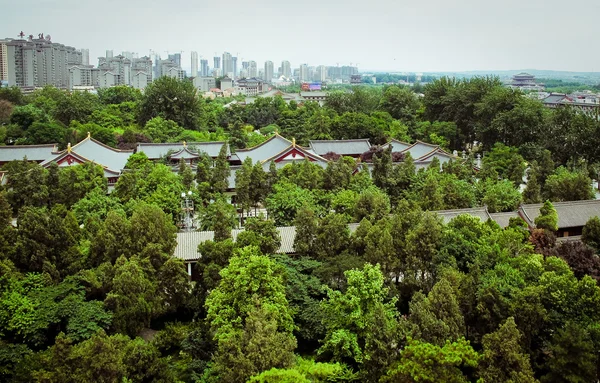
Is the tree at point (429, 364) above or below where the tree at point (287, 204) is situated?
below

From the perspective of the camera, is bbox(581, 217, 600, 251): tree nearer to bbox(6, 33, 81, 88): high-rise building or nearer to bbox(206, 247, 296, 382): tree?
bbox(206, 247, 296, 382): tree

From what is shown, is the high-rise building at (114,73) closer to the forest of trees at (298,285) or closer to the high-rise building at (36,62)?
the high-rise building at (36,62)

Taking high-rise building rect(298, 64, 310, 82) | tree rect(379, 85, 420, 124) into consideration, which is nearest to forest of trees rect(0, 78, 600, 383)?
tree rect(379, 85, 420, 124)

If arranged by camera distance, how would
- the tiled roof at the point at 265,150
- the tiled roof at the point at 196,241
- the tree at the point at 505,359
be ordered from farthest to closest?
the tiled roof at the point at 265,150 < the tiled roof at the point at 196,241 < the tree at the point at 505,359

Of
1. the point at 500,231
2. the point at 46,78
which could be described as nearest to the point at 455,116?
the point at 500,231

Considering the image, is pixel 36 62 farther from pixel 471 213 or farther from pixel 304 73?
pixel 304 73

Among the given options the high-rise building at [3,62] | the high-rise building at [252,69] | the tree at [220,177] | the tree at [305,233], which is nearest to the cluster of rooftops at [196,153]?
the tree at [220,177]
